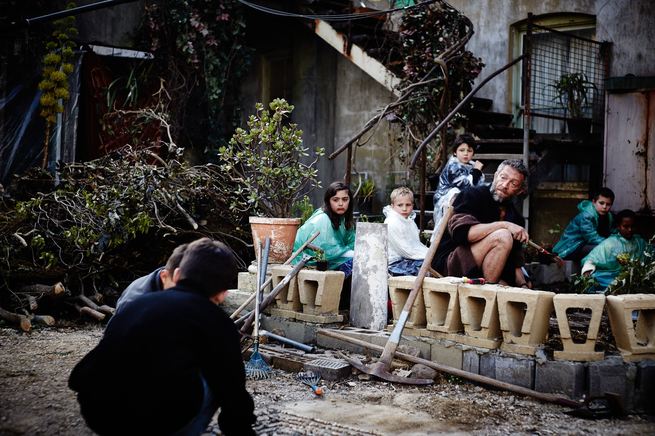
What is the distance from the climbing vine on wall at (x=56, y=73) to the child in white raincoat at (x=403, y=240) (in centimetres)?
577

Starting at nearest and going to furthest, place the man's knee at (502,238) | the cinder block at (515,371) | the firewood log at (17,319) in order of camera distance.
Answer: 1. the cinder block at (515,371)
2. the man's knee at (502,238)
3. the firewood log at (17,319)

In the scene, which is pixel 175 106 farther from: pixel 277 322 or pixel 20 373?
pixel 20 373

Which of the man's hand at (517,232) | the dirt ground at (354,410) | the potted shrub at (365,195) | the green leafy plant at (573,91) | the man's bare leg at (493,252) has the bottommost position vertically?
the dirt ground at (354,410)

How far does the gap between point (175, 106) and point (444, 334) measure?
776 cm

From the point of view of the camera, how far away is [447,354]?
18.3 feet

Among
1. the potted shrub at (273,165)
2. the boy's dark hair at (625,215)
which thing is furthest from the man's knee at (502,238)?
the boy's dark hair at (625,215)

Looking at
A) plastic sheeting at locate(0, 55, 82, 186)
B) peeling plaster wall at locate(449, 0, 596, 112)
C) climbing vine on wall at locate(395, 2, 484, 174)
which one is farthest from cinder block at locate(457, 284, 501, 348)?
plastic sheeting at locate(0, 55, 82, 186)

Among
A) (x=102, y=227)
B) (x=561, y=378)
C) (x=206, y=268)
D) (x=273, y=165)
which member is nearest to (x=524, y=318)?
(x=561, y=378)

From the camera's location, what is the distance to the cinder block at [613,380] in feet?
15.9

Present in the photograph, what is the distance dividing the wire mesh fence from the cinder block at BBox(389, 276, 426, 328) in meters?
5.69

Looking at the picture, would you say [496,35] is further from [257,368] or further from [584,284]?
[257,368]

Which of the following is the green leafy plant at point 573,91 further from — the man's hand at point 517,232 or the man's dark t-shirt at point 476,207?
the man's hand at point 517,232

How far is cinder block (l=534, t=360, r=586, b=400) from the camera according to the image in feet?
16.0

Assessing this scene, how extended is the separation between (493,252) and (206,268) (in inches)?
141
